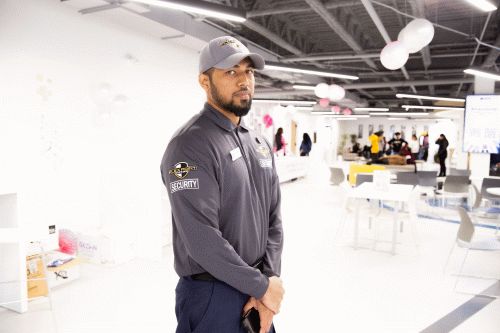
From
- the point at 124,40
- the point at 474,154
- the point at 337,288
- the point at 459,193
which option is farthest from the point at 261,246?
the point at 474,154

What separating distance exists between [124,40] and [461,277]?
207 inches

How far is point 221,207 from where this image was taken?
1415mm

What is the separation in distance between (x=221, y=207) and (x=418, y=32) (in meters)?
4.24

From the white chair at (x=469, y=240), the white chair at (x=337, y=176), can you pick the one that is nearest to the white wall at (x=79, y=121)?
the white chair at (x=469, y=240)

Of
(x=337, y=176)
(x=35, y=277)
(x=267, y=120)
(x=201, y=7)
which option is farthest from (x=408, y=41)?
(x=267, y=120)

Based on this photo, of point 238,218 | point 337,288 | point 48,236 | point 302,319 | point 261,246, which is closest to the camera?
point 238,218

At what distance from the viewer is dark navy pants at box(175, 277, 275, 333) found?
1.42 m

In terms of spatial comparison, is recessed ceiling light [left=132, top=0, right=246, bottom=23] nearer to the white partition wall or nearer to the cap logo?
the white partition wall

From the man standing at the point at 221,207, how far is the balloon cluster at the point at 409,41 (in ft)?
12.8

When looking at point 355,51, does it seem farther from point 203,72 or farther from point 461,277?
point 203,72

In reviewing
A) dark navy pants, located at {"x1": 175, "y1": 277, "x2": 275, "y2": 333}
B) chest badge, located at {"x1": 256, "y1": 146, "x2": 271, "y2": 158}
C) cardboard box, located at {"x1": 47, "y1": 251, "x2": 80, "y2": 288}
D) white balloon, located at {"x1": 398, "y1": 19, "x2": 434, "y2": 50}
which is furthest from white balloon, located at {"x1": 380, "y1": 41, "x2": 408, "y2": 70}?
dark navy pants, located at {"x1": 175, "y1": 277, "x2": 275, "y2": 333}

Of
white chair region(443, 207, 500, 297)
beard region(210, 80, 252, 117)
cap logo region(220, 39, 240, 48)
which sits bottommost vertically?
white chair region(443, 207, 500, 297)

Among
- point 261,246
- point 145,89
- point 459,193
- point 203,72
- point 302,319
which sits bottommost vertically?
point 302,319

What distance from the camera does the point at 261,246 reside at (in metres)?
1.57
